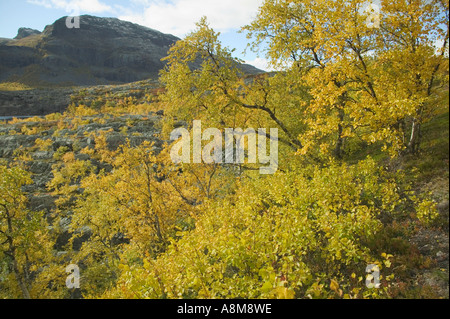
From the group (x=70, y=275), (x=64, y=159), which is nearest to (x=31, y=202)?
(x=64, y=159)

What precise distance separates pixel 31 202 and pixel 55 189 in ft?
16.6

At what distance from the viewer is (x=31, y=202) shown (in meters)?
34.6

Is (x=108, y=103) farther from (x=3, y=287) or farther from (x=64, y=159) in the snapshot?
(x=3, y=287)

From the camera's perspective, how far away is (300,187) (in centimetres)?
955

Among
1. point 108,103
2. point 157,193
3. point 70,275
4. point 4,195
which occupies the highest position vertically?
point 108,103

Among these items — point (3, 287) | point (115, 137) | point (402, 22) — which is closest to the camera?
point (402, 22)

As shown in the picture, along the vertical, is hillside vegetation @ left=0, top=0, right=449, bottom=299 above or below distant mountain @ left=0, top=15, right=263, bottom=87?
below

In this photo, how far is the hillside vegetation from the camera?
255 inches

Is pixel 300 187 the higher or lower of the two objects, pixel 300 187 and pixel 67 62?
the lower

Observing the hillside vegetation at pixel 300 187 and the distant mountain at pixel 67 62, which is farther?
the distant mountain at pixel 67 62

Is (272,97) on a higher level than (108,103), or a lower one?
lower

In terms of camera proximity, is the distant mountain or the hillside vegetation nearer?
the hillside vegetation

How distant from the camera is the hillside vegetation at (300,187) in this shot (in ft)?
21.2

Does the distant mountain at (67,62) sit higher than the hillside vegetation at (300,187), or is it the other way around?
the distant mountain at (67,62)
